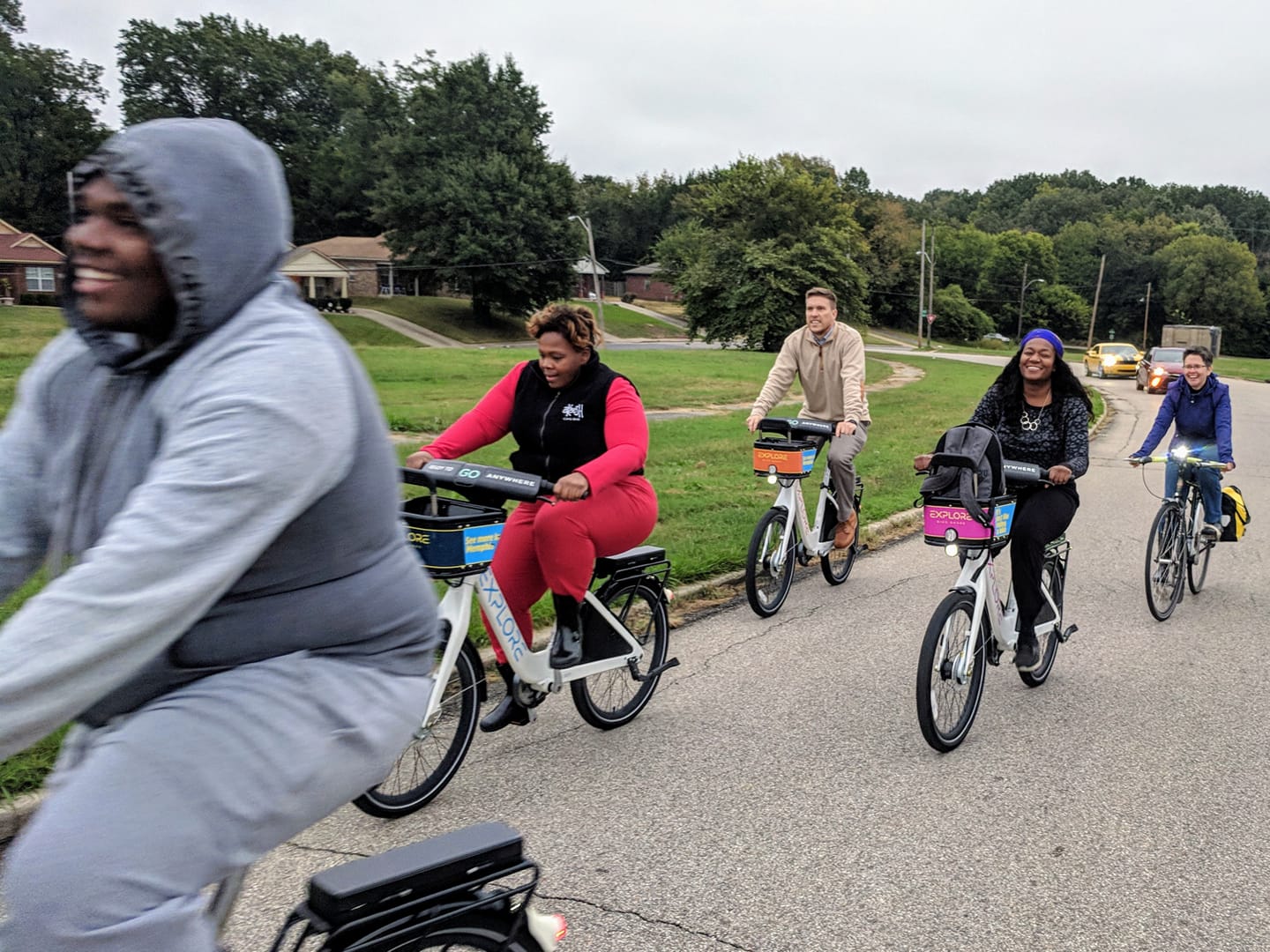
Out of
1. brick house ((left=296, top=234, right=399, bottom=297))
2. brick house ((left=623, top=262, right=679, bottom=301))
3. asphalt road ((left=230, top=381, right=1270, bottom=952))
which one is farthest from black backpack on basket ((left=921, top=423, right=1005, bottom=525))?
brick house ((left=623, top=262, right=679, bottom=301))

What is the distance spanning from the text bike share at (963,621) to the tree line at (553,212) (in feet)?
169

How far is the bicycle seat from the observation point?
179 cm

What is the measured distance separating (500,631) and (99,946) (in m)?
2.89

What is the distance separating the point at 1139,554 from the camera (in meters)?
9.16

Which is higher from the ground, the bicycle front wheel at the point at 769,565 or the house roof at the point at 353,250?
the house roof at the point at 353,250

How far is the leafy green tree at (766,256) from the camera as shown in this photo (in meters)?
56.5

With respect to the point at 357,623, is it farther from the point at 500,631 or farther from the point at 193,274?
the point at 500,631

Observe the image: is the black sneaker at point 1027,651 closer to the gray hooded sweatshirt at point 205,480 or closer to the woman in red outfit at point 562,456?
the woman in red outfit at point 562,456

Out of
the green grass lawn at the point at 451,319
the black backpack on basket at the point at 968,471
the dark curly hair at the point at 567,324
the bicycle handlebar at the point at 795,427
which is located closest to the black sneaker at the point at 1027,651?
the black backpack on basket at the point at 968,471

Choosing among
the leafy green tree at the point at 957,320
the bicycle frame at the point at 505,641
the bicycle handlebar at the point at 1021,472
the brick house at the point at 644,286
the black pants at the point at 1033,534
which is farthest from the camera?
the brick house at the point at 644,286

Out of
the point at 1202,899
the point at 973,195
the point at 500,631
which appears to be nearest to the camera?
the point at 1202,899

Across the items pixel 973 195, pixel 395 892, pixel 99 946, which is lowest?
pixel 395 892

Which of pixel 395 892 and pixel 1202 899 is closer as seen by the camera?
pixel 395 892

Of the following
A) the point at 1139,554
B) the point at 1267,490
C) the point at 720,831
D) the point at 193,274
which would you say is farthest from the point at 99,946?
the point at 1267,490
